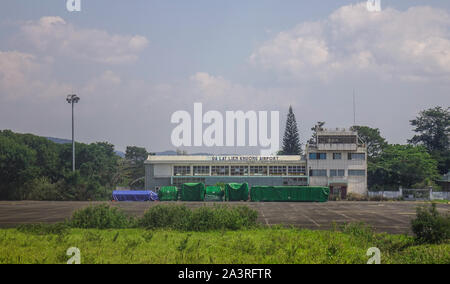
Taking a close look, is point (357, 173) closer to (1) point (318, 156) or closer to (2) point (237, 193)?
(1) point (318, 156)

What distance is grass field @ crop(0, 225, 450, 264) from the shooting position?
37.9 ft

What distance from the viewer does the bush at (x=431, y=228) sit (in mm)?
14289

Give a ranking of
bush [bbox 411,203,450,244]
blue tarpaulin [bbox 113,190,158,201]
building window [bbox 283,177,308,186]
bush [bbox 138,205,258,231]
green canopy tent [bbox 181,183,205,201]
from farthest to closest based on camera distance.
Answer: building window [bbox 283,177,308,186] < blue tarpaulin [bbox 113,190,158,201] < green canopy tent [bbox 181,183,205,201] < bush [bbox 138,205,258,231] < bush [bbox 411,203,450,244]

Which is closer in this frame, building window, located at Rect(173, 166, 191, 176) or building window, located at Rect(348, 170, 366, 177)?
building window, located at Rect(348, 170, 366, 177)

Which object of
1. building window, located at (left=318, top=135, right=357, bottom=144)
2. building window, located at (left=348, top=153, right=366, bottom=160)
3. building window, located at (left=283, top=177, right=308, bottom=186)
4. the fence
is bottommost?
the fence

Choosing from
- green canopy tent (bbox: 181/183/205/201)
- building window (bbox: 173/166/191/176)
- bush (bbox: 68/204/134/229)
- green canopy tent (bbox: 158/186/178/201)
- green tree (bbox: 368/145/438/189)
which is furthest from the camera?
building window (bbox: 173/166/191/176)

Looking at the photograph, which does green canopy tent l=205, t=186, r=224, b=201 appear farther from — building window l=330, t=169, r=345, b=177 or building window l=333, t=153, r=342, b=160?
building window l=333, t=153, r=342, b=160

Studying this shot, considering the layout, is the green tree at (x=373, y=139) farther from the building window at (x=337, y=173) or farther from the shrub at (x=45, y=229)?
the shrub at (x=45, y=229)

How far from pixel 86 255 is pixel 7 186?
44630 mm

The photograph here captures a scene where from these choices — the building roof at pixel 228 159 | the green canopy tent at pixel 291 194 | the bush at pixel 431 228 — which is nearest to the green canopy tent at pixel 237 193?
the green canopy tent at pixel 291 194

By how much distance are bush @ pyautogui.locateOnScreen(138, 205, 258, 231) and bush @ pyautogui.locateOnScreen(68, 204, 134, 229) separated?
0.97 m

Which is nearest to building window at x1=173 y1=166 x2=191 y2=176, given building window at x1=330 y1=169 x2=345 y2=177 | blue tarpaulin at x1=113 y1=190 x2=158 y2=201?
blue tarpaulin at x1=113 y1=190 x2=158 y2=201

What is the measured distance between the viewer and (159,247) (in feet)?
44.5
